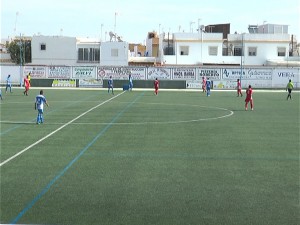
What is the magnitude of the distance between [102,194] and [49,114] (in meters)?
16.7

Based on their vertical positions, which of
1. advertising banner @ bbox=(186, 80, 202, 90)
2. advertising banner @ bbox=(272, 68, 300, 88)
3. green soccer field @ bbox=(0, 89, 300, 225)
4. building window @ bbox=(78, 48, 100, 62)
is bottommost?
green soccer field @ bbox=(0, 89, 300, 225)

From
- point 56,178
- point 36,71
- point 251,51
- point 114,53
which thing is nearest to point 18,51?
point 114,53

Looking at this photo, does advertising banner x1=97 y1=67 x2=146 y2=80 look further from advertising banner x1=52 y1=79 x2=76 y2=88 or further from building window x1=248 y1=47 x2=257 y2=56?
building window x1=248 y1=47 x2=257 y2=56

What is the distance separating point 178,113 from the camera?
27.9m

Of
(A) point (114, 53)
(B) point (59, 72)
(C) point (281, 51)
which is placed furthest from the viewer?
(C) point (281, 51)

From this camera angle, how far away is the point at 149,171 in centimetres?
1302

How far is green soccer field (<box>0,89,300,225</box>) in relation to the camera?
9.44 metres

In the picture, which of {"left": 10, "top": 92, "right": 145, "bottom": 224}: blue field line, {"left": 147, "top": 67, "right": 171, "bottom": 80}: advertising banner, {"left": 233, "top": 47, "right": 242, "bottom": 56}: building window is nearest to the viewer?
{"left": 10, "top": 92, "right": 145, "bottom": 224}: blue field line

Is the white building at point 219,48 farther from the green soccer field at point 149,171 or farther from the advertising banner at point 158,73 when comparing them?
the green soccer field at point 149,171

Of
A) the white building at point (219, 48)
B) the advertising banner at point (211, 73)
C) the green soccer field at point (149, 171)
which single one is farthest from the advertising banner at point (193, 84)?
the green soccer field at point (149, 171)

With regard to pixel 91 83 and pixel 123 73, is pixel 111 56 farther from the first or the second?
pixel 91 83

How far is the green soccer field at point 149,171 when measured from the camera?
31.0ft

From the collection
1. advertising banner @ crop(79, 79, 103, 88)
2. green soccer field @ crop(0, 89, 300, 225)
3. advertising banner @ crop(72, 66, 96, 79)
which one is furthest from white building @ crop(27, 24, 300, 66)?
green soccer field @ crop(0, 89, 300, 225)

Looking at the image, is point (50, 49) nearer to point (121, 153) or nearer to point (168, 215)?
point (121, 153)
